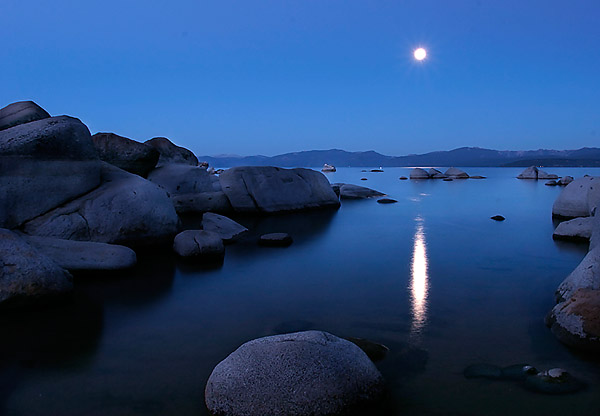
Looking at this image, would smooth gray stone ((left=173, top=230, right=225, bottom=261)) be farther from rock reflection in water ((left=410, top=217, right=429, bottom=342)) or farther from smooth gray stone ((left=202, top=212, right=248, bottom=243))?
rock reflection in water ((left=410, top=217, right=429, bottom=342))

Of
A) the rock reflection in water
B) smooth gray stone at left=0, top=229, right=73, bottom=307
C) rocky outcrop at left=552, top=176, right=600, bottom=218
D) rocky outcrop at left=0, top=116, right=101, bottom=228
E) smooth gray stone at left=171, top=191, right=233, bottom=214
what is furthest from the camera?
smooth gray stone at left=171, top=191, right=233, bottom=214

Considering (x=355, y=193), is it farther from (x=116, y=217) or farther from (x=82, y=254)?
(x=82, y=254)

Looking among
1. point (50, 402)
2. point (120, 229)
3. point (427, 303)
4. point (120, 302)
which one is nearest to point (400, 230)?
point (427, 303)

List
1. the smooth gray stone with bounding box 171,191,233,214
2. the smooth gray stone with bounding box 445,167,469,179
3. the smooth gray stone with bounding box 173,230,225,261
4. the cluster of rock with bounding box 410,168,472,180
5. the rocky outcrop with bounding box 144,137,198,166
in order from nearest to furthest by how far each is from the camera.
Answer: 1. the smooth gray stone with bounding box 173,230,225,261
2. the smooth gray stone with bounding box 171,191,233,214
3. the rocky outcrop with bounding box 144,137,198,166
4. the cluster of rock with bounding box 410,168,472,180
5. the smooth gray stone with bounding box 445,167,469,179

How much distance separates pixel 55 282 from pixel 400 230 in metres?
9.35

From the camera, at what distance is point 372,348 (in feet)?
14.3

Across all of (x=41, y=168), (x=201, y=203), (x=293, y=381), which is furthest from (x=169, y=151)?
(x=293, y=381)

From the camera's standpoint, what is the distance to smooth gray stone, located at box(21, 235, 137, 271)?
23.0ft

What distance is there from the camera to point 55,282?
5.88 m

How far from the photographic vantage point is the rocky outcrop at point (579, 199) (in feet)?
42.9

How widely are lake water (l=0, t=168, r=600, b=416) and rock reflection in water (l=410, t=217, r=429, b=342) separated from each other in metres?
0.02

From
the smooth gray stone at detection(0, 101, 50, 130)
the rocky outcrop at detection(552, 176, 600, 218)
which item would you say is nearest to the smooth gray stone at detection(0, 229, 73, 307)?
the smooth gray stone at detection(0, 101, 50, 130)

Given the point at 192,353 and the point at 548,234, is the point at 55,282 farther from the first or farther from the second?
the point at 548,234

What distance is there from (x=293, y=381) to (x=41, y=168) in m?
7.86
